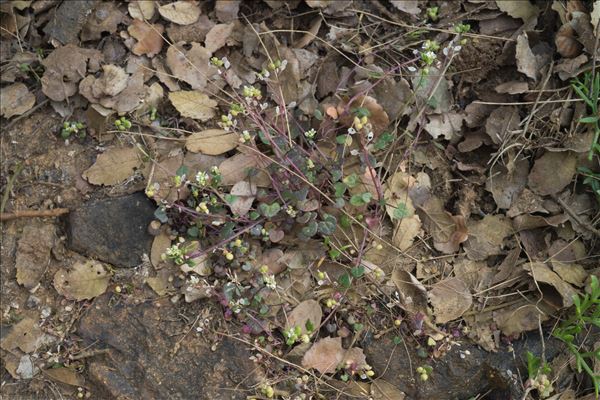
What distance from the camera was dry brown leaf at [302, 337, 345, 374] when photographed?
2.63 meters

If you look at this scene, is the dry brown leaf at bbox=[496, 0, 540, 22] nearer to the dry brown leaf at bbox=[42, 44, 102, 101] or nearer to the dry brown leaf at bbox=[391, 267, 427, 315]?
the dry brown leaf at bbox=[391, 267, 427, 315]

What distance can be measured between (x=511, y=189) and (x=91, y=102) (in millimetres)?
2041

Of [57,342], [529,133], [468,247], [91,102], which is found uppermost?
[529,133]

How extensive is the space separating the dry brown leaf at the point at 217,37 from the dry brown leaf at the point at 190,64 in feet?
0.12

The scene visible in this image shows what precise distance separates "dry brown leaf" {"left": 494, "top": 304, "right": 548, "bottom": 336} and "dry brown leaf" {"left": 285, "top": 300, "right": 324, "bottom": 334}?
0.79 metres

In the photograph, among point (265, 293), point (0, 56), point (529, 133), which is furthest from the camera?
point (0, 56)

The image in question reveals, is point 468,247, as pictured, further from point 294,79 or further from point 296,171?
point 294,79

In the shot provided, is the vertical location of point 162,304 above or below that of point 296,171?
below

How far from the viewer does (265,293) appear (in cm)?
271

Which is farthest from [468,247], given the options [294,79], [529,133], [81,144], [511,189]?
[81,144]

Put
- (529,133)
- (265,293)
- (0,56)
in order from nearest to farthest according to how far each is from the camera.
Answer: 1. (265,293)
2. (529,133)
3. (0,56)

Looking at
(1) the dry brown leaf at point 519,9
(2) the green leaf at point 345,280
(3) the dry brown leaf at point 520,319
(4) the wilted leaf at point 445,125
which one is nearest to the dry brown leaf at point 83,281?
(2) the green leaf at point 345,280

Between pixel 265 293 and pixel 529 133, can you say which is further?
pixel 529 133

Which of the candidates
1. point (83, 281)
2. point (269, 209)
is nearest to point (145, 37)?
point (269, 209)
